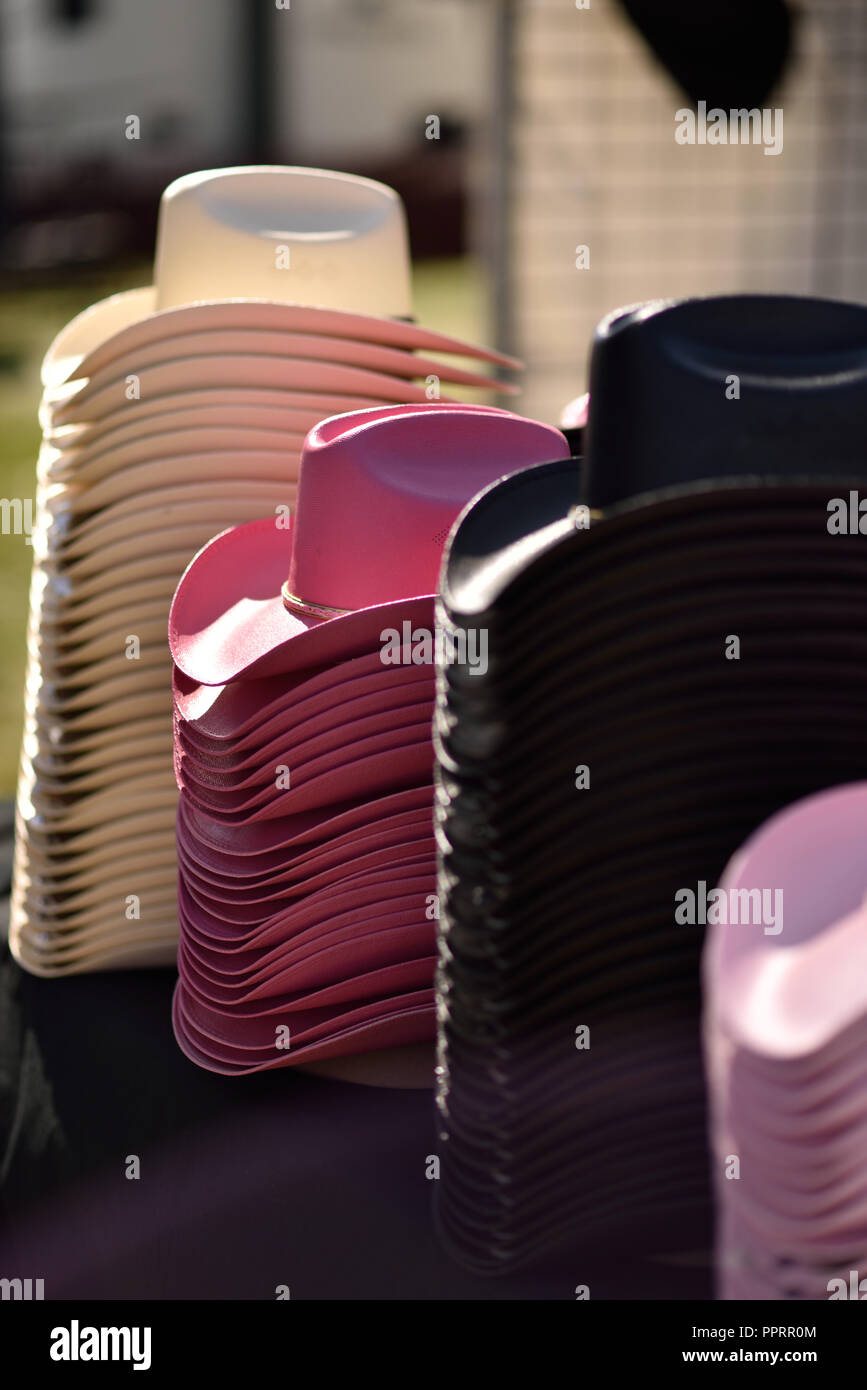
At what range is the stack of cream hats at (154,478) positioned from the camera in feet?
4.74

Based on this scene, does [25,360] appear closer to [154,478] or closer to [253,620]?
[154,478]

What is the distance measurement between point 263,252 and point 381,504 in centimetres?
49

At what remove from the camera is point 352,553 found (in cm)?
123

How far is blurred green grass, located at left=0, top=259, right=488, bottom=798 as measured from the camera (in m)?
4.61

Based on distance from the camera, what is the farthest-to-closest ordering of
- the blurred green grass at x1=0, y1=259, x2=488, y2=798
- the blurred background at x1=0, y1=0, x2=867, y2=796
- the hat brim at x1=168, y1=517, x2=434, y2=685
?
the blurred green grass at x1=0, y1=259, x2=488, y2=798, the blurred background at x1=0, y1=0, x2=867, y2=796, the hat brim at x1=168, y1=517, x2=434, y2=685

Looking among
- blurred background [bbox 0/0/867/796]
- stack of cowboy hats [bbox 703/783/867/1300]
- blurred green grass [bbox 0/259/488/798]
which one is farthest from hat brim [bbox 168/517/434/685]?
blurred green grass [bbox 0/259/488/798]

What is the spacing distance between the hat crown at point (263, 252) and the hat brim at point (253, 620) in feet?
0.93

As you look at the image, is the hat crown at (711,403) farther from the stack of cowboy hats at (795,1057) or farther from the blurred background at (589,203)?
the blurred background at (589,203)

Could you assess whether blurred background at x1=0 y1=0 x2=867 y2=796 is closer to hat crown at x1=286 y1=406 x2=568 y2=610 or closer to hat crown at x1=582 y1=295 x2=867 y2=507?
hat crown at x1=286 y1=406 x2=568 y2=610

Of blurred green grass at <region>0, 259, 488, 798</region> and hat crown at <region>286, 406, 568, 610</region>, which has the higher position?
blurred green grass at <region>0, 259, 488, 798</region>

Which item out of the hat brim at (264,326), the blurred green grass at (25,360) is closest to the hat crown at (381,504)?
the hat brim at (264,326)

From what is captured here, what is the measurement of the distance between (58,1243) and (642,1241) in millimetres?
537

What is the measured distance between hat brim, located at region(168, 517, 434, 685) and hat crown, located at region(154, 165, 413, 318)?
28cm
